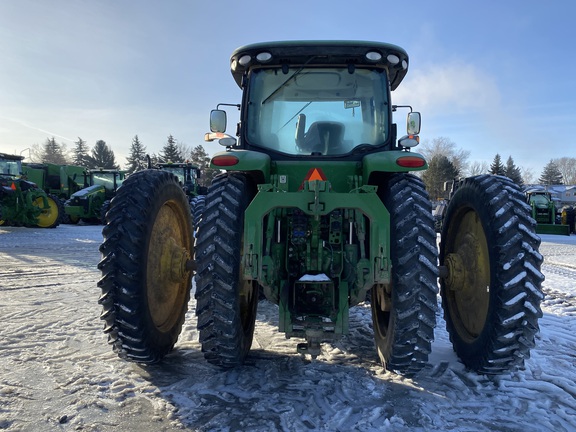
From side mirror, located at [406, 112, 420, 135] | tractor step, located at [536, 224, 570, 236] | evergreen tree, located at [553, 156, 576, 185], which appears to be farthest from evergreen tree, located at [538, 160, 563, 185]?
side mirror, located at [406, 112, 420, 135]

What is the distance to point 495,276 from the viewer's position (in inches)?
106

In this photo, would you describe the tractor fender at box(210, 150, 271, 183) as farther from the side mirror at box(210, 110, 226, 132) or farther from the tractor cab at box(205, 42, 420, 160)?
the side mirror at box(210, 110, 226, 132)

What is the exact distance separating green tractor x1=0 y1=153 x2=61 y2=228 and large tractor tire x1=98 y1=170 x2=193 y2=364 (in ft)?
43.6

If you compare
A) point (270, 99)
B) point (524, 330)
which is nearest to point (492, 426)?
point (524, 330)

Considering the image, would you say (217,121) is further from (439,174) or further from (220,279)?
(439,174)

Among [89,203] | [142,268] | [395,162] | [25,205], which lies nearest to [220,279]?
[142,268]

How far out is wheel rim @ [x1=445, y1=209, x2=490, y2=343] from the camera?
2.99m

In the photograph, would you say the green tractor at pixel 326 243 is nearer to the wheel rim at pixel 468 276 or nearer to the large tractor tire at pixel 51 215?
the wheel rim at pixel 468 276

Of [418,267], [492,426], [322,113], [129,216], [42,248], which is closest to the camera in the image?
[492,426]

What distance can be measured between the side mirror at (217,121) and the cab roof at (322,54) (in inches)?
21.4

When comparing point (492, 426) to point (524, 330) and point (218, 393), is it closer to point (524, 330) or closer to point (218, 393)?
point (524, 330)

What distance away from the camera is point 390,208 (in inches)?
111

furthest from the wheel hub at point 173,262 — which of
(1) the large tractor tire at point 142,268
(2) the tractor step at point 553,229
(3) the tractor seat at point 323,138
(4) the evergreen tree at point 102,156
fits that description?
(4) the evergreen tree at point 102,156

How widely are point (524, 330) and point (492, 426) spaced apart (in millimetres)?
659
